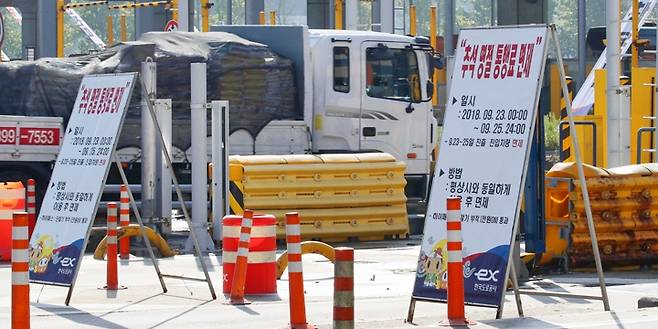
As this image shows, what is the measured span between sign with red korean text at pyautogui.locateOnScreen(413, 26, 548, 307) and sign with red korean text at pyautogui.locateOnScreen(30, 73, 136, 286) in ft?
11.4

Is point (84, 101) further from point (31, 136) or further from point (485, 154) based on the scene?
point (31, 136)

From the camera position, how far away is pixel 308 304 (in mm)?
13984

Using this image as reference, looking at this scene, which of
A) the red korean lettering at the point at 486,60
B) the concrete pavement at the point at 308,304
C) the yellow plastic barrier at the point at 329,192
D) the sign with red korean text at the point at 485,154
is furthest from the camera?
the yellow plastic barrier at the point at 329,192

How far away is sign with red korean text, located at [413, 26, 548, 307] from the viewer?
1166 centimetres

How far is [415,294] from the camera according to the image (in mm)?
11953

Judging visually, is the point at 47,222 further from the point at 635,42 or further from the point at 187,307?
the point at 635,42

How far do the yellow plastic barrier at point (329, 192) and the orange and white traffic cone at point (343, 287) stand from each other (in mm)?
11347

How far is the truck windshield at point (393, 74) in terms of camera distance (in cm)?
2422

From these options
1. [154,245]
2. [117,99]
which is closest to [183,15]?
[154,245]

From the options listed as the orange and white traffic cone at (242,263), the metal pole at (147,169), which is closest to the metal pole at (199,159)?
the metal pole at (147,169)

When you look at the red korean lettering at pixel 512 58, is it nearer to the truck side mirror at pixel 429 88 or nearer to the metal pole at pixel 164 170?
the metal pole at pixel 164 170

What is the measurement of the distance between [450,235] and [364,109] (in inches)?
516

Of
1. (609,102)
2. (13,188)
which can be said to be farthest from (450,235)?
(609,102)

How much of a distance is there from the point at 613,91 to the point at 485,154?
36.2 feet
